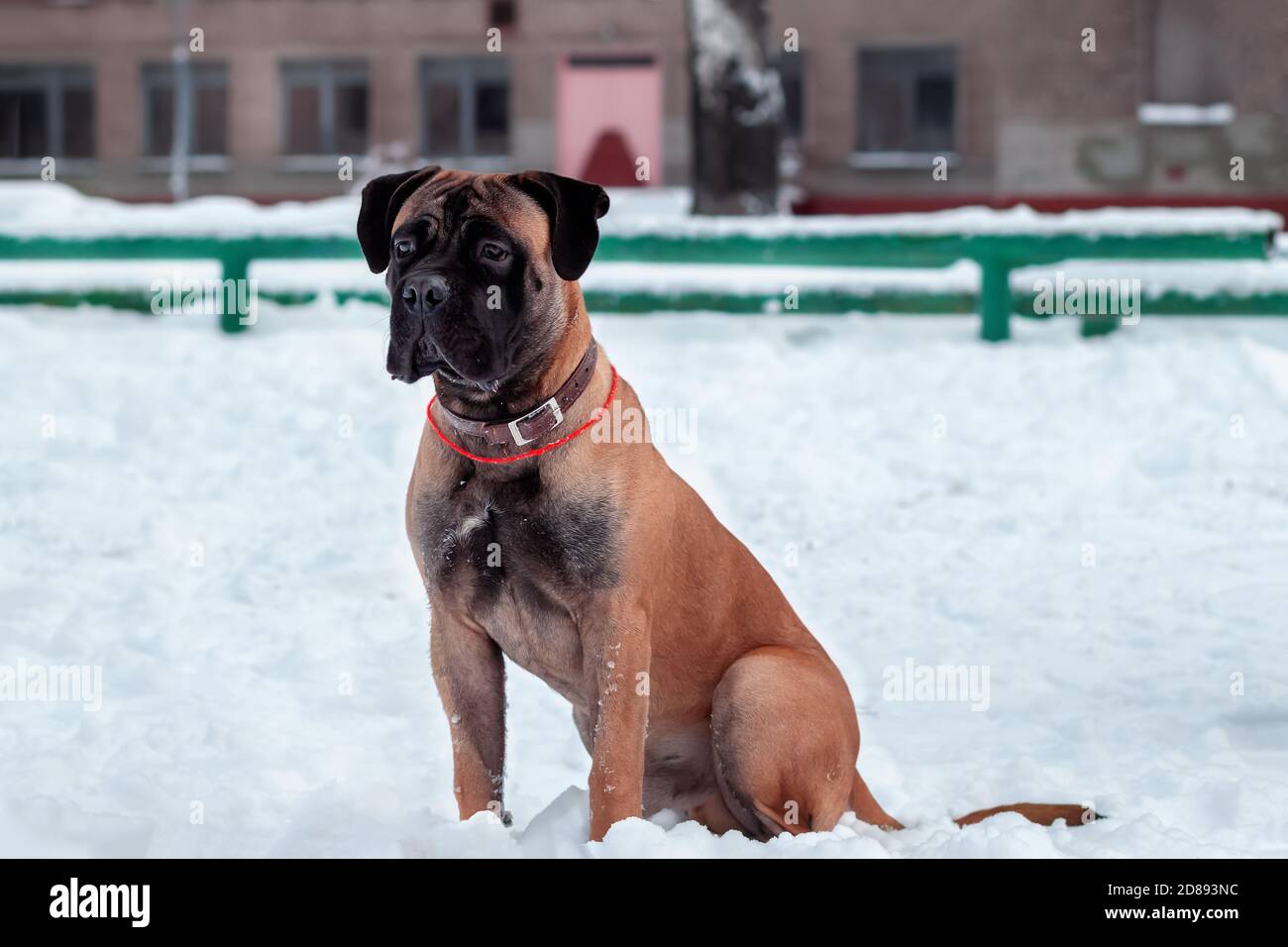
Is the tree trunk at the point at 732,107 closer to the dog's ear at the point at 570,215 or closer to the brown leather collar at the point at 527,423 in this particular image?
the dog's ear at the point at 570,215

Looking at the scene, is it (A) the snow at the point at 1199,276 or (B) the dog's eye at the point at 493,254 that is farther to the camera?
(A) the snow at the point at 1199,276

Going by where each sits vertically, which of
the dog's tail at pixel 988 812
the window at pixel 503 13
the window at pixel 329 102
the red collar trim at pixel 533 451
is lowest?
the dog's tail at pixel 988 812

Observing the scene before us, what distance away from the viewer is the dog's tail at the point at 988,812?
3.89 m

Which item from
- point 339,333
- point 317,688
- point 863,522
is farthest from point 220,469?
point 863,522

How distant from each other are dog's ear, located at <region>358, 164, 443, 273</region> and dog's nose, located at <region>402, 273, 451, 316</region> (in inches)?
14.9

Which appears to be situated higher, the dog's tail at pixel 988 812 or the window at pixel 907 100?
the window at pixel 907 100

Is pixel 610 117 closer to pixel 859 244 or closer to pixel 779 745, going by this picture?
pixel 859 244

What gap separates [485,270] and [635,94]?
1990 centimetres

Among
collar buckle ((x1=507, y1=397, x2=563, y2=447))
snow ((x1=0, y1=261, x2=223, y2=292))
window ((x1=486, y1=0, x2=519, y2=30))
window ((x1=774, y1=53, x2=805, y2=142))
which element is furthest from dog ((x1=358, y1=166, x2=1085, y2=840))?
window ((x1=486, y1=0, x2=519, y2=30))

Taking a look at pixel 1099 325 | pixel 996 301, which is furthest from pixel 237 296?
pixel 1099 325

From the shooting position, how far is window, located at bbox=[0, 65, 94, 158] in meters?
24.6

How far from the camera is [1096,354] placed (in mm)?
9367

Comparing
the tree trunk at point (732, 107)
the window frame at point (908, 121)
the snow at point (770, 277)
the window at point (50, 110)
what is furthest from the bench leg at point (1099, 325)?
the window at point (50, 110)
